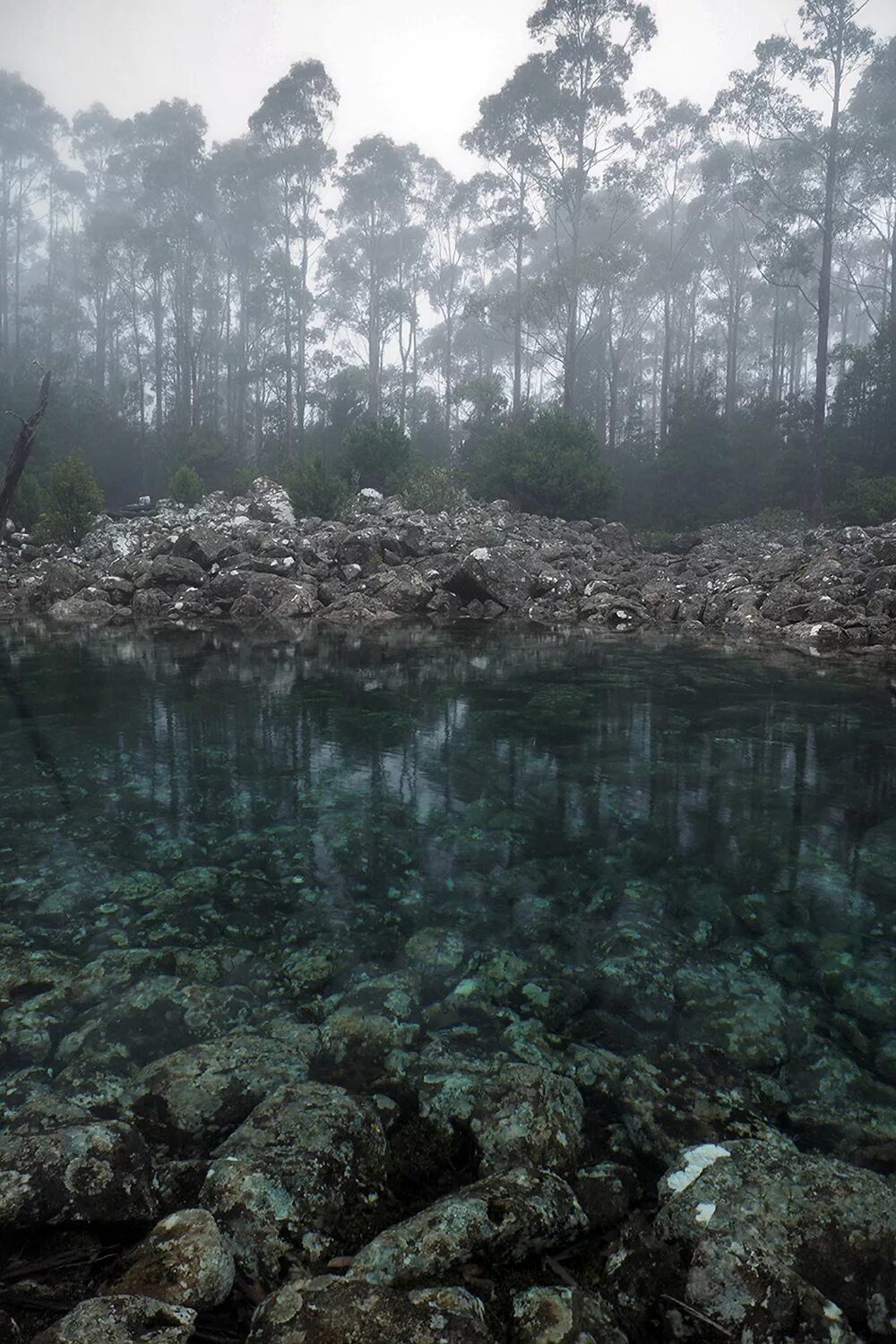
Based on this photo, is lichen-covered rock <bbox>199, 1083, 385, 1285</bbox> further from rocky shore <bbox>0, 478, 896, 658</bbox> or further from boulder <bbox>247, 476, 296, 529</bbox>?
boulder <bbox>247, 476, 296, 529</bbox>

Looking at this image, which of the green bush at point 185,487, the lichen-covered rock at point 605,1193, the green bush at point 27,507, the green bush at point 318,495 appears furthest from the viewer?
the green bush at point 185,487

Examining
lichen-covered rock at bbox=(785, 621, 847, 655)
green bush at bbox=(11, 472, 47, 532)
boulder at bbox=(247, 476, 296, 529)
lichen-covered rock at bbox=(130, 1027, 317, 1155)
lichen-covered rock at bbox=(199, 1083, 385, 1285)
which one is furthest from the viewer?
boulder at bbox=(247, 476, 296, 529)

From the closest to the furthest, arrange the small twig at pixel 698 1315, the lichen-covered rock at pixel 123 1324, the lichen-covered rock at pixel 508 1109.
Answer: the lichen-covered rock at pixel 123 1324
the small twig at pixel 698 1315
the lichen-covered rock at pixel 508 1109

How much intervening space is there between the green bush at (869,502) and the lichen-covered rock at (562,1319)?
1821cm

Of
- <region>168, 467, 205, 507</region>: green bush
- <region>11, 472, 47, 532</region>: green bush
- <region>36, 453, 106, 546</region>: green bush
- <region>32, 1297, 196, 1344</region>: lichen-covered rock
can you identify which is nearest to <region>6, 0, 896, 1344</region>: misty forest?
<region>32, 1297, 196, 1344</region>: lichen-covered rock

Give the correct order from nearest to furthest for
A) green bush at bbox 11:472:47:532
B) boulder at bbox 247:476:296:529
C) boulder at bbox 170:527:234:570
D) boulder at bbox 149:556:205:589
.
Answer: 1. boulder at bbox 149:556:205:589
2. boulder at bbox 170:527:234:570
3. green bush at bbox 11:472:47:532
4. boulder at bbox 247:476:296:529

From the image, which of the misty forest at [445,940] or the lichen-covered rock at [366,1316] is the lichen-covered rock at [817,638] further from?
the lichen-covered rock at [366,1316]

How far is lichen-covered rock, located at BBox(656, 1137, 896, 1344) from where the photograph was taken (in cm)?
134

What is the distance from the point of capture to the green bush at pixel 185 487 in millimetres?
21016

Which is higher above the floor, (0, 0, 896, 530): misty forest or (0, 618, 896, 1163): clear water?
(0, 0, 896, 530): misty forest

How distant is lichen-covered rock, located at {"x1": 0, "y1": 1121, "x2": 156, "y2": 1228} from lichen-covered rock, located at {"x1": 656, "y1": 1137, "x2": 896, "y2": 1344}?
45.2 inches

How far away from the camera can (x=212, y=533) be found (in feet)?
53.2

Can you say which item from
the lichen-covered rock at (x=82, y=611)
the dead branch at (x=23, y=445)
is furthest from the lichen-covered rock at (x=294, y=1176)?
the lichen-covered rock at (x=82, y=611)

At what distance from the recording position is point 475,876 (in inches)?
141
